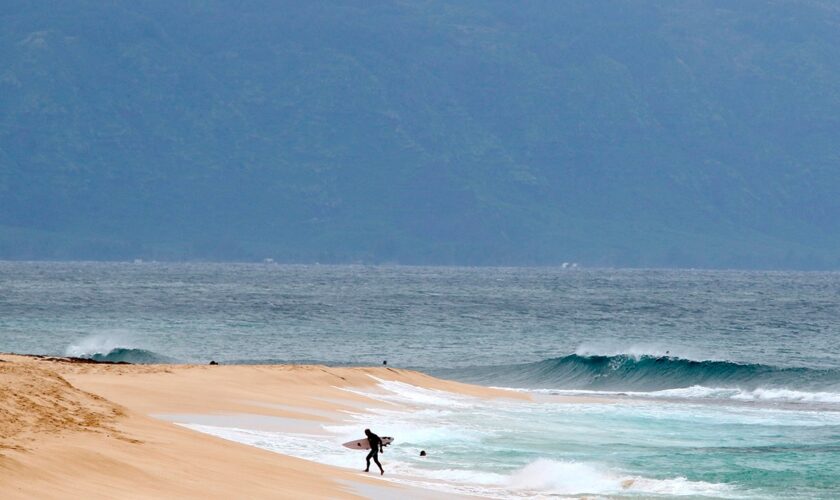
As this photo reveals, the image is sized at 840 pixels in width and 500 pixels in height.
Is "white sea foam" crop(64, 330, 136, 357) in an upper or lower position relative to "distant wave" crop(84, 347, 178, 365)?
upper

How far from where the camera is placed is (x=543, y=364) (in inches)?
2333

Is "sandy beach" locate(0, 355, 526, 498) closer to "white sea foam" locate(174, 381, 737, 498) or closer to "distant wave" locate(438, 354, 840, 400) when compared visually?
"white sea foam" locate(174, 381, 737, 498)

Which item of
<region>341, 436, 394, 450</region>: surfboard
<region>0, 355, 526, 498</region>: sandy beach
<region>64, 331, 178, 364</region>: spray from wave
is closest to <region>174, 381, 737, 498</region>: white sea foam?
<region>341, 436, 394, 450</region>: surfboard

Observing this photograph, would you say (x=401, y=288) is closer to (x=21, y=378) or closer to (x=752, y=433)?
(x=752, y=433)

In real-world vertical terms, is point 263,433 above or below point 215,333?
below

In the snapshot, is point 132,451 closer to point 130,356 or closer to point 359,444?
point 359,444

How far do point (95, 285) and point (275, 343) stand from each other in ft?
256

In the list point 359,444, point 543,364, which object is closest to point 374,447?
point 359,444

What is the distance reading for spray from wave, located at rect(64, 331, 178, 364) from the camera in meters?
58.3

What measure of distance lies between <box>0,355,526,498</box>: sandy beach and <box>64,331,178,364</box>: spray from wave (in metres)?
27.0

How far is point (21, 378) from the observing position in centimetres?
2228

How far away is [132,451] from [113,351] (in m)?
40.9

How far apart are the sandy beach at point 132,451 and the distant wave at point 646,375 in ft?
76.8

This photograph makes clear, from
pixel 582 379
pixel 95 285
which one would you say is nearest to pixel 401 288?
pixel 95 285
